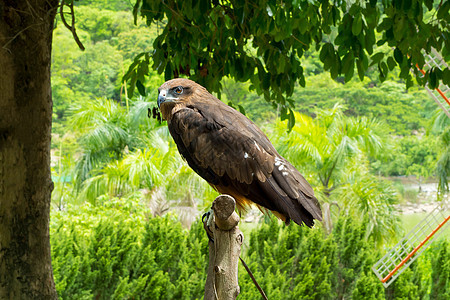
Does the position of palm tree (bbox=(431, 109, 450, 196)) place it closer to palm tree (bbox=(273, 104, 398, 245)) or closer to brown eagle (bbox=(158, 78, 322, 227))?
palm tree (bbox=(273, 104, 398, 245))

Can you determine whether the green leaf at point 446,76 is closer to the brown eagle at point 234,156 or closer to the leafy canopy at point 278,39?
the leafy canopy at point 278,39

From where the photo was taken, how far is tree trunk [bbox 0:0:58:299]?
325cm

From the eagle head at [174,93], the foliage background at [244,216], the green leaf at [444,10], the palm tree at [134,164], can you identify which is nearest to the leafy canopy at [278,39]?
the green leaf at [444,10]

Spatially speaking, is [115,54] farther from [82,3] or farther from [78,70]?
[82,3]

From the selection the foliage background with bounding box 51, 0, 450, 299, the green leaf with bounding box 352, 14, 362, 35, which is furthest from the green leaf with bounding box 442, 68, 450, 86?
the green leaf with bounding box 352, 14, 362, 35

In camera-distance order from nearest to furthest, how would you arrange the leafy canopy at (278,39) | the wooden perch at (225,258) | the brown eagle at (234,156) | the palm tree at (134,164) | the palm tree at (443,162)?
the wooden perch at (225,258) → the brown eagle at (234,156) → the leafy canopy at (278,39) → the palm tree at (134,164) → the palm tree at (443,162)

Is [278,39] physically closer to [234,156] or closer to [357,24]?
[357,24]

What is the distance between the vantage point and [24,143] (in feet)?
10.8

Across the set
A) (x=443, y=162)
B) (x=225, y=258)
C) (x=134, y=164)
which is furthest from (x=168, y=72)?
(x=443, y=162)

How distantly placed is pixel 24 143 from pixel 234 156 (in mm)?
1972

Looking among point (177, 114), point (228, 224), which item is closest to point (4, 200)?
point (177, 114)

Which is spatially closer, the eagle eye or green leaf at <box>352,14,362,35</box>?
the eagle eye

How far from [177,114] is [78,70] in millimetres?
20554

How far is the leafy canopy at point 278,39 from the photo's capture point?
2750 mm
